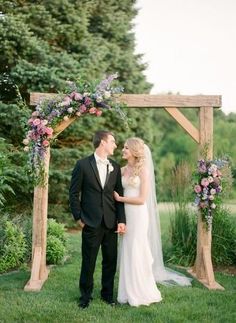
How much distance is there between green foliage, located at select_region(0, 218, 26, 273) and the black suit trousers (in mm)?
2384

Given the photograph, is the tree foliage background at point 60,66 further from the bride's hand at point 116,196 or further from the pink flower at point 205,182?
the bride's hand at point 116,196

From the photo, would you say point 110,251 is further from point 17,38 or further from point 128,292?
point 17,38

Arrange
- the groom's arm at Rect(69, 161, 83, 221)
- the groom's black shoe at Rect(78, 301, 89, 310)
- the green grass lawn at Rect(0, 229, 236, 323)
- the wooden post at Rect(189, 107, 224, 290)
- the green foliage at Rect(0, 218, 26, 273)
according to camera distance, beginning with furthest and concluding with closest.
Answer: the green foliage at Rect(0, 218, 26, 273) → the wooden post at Rect(189, 107, 224, 290) → the groom's black shoe at Rect(78, 301, 89, 310) → the groom's arm at Rect(69, 161, 83, 221) → the green grass lawn at Rect(0, 229, 236, 323)

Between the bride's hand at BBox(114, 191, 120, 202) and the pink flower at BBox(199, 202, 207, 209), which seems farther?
the pink flower at BBox(199, 202, 207, 209)

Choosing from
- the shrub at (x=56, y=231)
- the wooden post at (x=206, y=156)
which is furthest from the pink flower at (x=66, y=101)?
the shrub at (x=56, y=231)

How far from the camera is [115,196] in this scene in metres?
5.80

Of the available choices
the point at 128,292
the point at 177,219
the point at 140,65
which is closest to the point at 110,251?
the point at 128,292

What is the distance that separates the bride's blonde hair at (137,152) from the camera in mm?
5805

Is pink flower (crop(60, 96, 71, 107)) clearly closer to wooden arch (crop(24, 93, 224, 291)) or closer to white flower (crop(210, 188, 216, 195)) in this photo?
wooden arch (crop(24, 93, 224, 291))

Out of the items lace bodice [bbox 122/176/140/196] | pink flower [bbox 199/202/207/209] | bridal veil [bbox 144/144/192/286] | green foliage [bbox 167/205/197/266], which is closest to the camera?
lace bodice [bbox 122/176/140/196]

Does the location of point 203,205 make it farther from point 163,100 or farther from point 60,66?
point 60,66

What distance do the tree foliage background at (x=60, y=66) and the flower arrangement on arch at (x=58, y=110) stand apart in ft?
11.8

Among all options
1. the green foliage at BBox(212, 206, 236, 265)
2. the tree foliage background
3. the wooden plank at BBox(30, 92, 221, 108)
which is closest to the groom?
the wooden plank at BBox(30, 92, 221, 108)

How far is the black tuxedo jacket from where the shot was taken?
5586 mm
